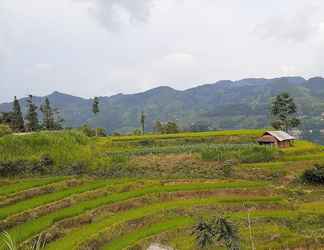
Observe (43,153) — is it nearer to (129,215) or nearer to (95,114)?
(129,215)

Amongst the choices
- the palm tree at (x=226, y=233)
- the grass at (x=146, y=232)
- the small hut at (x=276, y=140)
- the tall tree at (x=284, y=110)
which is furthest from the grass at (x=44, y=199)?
the tall tree at (x=284, y=110)

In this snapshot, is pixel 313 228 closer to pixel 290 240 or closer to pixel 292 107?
pixel 290 240

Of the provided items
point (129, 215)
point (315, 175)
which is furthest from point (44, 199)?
point (315, 175)

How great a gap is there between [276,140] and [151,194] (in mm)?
35283

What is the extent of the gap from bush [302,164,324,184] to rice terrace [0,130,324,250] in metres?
0.62

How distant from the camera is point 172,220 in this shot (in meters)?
37.0

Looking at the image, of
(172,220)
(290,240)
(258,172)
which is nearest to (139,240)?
(172,220)

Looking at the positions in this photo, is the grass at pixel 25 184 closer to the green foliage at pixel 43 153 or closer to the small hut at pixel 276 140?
the green foliage at pixel 43 153

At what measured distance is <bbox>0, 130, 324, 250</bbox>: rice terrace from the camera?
1280 inches

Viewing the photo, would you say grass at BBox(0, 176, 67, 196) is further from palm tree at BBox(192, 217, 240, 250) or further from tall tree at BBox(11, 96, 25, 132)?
tall tree at BBox(11, 96, 25, 132)

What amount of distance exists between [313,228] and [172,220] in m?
12.3

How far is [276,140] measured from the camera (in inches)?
2768

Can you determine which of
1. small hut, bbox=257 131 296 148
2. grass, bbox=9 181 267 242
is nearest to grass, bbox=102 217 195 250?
grass, bbox=9 181 267 242

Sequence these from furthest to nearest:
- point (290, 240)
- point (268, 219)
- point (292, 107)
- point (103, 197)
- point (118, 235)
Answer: point (292, 107), point (103, 197), point (268, 219), point (118, 235), point (290, 240)
